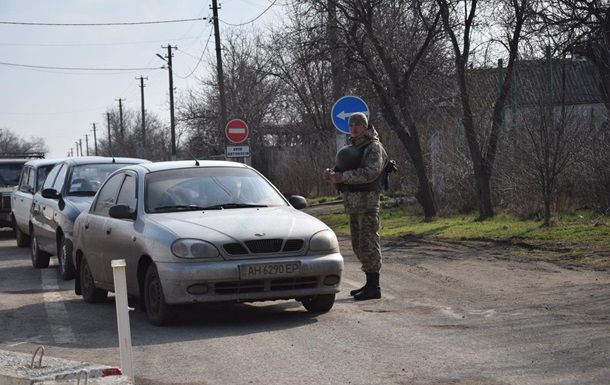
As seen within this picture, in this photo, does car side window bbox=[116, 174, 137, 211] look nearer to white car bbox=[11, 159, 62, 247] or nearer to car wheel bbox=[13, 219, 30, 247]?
white car bbox=[11, 159, 62, 247]

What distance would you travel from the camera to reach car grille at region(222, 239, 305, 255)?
27.9 feet

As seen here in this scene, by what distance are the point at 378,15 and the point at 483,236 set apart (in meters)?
7.65

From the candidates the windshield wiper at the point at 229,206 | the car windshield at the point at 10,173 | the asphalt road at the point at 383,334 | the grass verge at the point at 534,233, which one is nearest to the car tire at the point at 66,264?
the asphalt road at the point at 383,334

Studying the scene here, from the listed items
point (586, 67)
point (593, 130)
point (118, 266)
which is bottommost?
point (118, 266)

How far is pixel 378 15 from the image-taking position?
2191 centimetres

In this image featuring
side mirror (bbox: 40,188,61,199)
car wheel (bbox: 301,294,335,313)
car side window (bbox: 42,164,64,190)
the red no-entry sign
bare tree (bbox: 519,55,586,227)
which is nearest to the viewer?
car wheel (bbox: 301,294,335,313)

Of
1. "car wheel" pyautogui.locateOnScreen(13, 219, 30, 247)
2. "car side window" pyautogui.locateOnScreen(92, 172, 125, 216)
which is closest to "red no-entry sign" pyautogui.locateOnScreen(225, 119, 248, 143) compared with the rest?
"car wheel" pyautogui.locateOnScreen(13, 219, 30, 247)

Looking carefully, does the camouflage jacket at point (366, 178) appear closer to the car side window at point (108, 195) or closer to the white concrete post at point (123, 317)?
the car side window at point (108, 195)

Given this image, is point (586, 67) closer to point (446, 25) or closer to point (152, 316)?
point (446, 25)

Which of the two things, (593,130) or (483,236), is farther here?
(593,130)

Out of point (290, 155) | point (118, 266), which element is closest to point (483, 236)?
point (118, 266)

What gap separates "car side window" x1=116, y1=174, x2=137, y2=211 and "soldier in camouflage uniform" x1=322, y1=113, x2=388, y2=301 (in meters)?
1.90

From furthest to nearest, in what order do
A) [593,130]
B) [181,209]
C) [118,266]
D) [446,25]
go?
[446,25] → [593,130] → [181,209] → [118,266]

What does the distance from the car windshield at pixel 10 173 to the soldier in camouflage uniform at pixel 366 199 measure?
1533 cm
